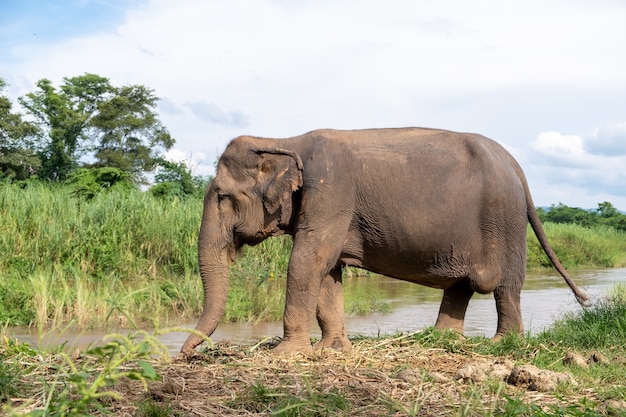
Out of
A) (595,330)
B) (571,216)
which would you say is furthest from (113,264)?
(571,216)

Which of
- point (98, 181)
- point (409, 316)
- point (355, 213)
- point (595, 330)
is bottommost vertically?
point (409, 316)

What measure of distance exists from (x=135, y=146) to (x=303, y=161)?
30.0 metres

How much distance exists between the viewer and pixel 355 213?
6473 mm

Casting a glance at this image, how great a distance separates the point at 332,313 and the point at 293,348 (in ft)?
2.35

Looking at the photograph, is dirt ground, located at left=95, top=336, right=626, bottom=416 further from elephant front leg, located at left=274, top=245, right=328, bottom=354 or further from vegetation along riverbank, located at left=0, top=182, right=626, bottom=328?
vegetation along riverbank, located at left=0, top=182, right=626, bottom=328

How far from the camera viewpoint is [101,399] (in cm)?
412

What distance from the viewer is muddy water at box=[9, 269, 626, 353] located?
9594 mm

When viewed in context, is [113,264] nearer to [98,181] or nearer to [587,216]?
[98,181]

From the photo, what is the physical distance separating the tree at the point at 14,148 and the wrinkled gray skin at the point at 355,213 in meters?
24.5

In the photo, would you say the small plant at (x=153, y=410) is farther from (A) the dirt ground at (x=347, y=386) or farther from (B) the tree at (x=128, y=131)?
(B) the tree at (x=128, y=131)

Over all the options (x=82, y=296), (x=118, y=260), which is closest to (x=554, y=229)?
(x=118, y=260)

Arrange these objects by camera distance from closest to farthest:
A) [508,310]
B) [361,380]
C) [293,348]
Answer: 1. [361,380]
2. [293,348]
3. [508,310]

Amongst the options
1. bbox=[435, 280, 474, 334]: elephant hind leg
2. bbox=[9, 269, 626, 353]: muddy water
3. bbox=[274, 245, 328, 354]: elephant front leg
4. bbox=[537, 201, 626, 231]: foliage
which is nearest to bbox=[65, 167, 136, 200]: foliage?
bbox=[9, 269, 626, 353]: muddy water

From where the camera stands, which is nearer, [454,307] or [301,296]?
[301,296]
